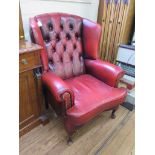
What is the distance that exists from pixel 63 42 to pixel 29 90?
625 millimetres

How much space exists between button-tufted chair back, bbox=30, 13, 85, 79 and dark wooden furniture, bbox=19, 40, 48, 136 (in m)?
0.24

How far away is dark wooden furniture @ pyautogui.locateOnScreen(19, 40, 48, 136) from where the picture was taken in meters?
1.16

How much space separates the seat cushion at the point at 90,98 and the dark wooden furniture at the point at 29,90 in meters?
0.38

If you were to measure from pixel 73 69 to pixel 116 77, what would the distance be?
0.49 meters

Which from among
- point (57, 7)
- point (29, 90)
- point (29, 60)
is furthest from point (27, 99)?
point (57, 7)

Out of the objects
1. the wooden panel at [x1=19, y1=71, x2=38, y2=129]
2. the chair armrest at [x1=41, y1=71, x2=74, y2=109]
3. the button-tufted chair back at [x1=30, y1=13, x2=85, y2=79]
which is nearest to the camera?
the chair armrest at [x1=41, y1=71, x2=74, y2=109]

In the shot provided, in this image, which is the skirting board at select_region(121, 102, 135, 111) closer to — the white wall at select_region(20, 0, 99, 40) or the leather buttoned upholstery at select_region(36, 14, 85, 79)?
the leather buttoned upholstery at select_region(36, 14, 85, 79)

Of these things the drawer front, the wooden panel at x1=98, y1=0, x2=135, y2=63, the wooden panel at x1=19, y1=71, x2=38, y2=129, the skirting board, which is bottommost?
the skirting board

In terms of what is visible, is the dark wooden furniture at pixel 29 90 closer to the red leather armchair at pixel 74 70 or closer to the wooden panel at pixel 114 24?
the red leather armchair at pixel 74 70

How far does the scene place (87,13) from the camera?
2.09 metres

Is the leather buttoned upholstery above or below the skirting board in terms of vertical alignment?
above

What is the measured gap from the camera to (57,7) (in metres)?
1.70

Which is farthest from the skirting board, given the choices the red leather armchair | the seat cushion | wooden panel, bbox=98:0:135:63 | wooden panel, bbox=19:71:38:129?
Result: wooden panel, bbox=19:71:38:129
